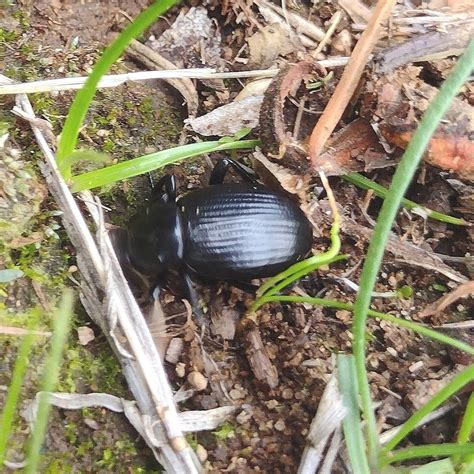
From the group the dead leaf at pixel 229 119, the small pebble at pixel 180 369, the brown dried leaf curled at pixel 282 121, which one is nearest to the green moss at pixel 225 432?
the small pebble at pixel 180 369

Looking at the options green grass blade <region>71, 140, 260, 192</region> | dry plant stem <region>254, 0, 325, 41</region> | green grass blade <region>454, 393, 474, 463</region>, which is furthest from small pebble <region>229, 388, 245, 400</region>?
dry plant stem <region>254, 0, 325, 41</region>

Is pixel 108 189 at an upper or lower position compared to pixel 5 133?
lower

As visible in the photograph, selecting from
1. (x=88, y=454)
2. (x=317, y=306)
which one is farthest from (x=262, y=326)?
(x=88, y=454)

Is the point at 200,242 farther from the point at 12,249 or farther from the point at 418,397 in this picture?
the point at 418,397

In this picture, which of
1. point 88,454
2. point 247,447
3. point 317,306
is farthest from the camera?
point 317,306

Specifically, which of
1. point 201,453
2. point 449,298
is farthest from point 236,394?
point 449,298

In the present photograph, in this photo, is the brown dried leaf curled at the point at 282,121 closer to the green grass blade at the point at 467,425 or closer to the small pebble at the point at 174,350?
the small pebble at the point at 174,350
